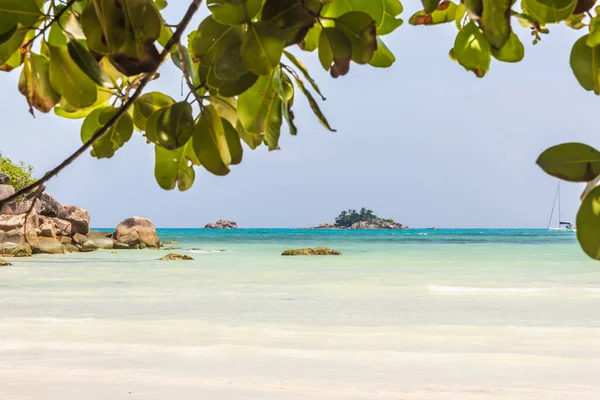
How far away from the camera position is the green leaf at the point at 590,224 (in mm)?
329

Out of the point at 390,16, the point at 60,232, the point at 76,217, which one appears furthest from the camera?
the point at 76,217

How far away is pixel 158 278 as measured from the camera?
13.3 m

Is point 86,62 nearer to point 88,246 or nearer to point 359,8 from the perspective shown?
point 359,8

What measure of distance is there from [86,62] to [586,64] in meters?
0.35

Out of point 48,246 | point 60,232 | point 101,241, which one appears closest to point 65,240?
point 60,232

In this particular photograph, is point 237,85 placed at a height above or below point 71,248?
above

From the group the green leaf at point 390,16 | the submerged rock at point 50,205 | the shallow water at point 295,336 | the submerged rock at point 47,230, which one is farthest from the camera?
the submerged rock at point 50,205

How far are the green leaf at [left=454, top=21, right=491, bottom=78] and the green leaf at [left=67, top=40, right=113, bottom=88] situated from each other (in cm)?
30

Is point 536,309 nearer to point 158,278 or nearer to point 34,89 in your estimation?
point 158,278

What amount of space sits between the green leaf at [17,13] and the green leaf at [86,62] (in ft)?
0.11

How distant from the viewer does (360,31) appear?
0.44 m

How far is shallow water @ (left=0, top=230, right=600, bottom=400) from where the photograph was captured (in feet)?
16.0

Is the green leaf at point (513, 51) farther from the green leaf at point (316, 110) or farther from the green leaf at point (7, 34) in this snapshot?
the green leaf at point (7, 34)

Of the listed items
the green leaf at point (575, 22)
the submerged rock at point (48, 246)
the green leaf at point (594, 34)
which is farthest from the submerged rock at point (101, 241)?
the green leaf at point (594, 34)
